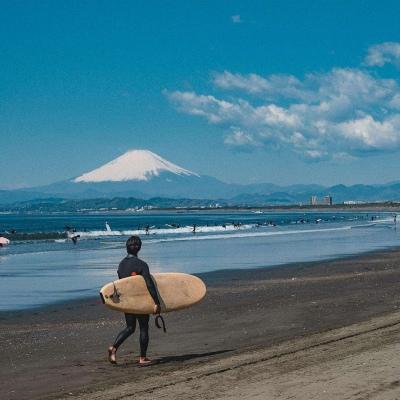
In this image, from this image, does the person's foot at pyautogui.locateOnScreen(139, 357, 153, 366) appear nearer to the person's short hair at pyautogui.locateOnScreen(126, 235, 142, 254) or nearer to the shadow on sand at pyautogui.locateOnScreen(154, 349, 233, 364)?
the shadow on sand at pyautogui.locateOnScreen(154, 349, 233, 364)

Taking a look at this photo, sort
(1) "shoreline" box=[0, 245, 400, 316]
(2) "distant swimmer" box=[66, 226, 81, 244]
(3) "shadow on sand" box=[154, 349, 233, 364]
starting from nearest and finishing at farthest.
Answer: (3) "shadow on sand" box=[154, 349, 233, 364] → (1) "shoreline" box=[0, 245, 400, 316] → (2) "distant swimmer" box=[66, 226, 81, 244]

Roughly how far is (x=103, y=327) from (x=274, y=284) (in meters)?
8.86

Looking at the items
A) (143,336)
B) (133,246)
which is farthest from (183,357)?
(133,246)

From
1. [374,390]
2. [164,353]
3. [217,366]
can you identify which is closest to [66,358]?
[164,353]

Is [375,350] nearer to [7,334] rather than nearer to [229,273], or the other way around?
[7,334]

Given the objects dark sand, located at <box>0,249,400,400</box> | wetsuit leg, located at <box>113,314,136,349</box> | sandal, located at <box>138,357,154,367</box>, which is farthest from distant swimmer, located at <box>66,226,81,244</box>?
sandal, located at <box>138,357,154,367</box>

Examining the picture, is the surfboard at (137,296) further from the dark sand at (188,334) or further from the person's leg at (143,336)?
the dark sand at (188,334)

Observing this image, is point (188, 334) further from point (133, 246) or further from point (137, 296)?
point (133, 246)

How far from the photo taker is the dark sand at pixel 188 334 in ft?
32.1

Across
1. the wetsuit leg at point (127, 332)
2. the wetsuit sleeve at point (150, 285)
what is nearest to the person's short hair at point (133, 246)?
the wetsuit sleeve at point (150, 285)

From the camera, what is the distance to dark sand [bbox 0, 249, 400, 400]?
977 centimetres

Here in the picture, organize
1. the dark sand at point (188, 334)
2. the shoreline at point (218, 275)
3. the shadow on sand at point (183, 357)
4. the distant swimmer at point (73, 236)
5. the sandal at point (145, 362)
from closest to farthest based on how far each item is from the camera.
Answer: the dark sand at point (188, 334) < the sandal at point (145, 362) < the shadow on sand at point (183, 357) < the shoreline at point (218, 275) < the distant swimmer at point (73, 236)

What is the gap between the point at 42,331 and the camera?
575 inches

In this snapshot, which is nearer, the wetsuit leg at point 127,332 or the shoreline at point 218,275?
the wetsuit leg at point 127,332
